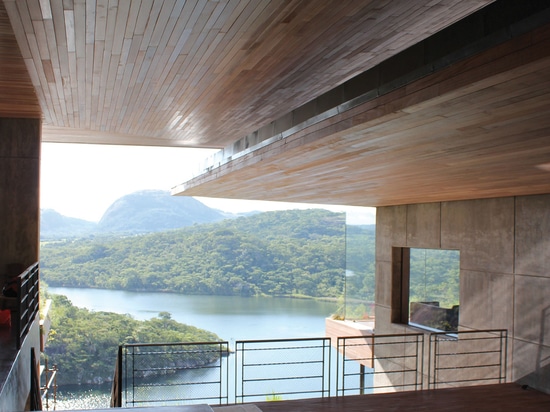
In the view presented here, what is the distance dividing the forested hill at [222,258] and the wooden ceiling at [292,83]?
25.9 m

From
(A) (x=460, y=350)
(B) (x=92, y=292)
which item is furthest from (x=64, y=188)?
(A) (x=460, y=350)

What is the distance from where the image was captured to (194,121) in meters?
6.44

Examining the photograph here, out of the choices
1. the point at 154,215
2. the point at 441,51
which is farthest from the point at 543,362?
the point at 154,215

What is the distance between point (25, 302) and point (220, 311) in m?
26.7

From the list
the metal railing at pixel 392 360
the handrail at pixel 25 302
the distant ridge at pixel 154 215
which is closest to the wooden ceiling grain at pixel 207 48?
the handrail at pixel 25 302

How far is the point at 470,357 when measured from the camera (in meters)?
8.31

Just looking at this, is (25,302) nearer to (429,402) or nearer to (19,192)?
(19,192)

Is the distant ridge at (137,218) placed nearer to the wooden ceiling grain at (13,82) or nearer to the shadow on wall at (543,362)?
the wooden ceiling grain at (13,82)

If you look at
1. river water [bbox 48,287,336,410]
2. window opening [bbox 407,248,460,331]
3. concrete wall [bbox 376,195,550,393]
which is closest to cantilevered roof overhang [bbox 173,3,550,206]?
concrete wall [bbox 376,195,550,393]

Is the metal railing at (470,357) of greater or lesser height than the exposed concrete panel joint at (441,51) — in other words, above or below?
below

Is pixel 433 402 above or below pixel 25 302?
below

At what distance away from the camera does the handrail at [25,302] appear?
4.50m

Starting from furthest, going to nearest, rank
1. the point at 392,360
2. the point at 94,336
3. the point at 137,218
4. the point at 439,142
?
the point at 137,218
the point at 94,336
the point at 392,360
the point at 439,142

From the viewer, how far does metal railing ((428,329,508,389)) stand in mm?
7691
